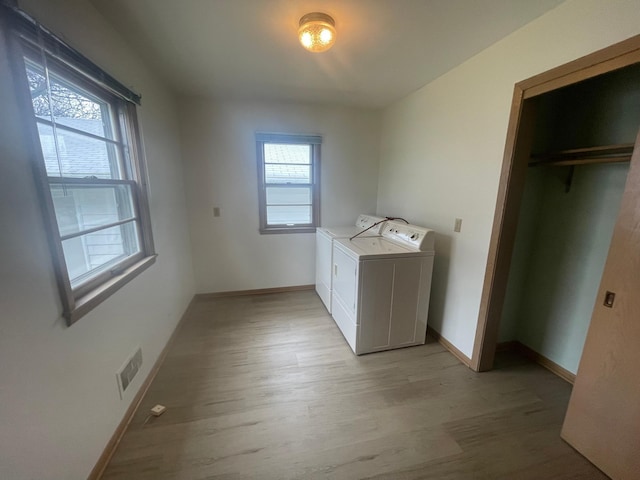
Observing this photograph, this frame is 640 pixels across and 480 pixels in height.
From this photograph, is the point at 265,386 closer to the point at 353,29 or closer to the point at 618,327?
the point at 618,327

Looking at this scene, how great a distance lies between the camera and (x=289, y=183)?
3225 mm

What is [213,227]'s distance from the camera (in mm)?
3111

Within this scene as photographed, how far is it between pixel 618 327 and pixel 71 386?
2572 millimetres

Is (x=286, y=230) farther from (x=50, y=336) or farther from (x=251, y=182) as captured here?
(x=50, y=336)

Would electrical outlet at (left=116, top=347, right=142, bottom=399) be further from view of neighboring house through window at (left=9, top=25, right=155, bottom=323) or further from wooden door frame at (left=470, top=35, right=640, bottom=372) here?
wooden door frame at (left=470, top=35, right=640, bottom=372)

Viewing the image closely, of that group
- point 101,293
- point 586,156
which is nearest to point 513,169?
point 586,156

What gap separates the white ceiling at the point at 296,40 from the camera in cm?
138

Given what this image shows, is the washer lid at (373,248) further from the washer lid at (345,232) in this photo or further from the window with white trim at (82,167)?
the window with white trim at (82,167)

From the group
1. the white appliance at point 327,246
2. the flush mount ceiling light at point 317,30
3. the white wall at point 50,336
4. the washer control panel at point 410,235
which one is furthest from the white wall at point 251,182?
the flush mount ceiling light at point 317,30

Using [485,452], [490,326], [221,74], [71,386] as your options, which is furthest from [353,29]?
[485,452]

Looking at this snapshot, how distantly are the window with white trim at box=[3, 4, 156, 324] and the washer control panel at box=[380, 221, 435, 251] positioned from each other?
2144mm

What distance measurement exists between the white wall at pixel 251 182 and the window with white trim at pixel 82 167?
1.08 metres

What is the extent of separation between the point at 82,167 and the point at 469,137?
101 inches

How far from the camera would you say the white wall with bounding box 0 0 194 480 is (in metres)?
0.87
